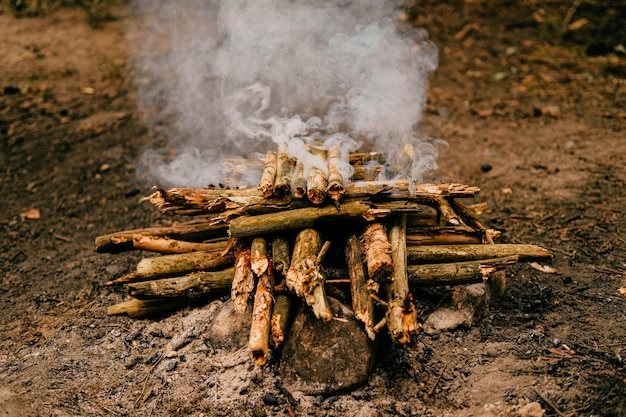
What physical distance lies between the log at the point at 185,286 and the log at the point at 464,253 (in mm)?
1505

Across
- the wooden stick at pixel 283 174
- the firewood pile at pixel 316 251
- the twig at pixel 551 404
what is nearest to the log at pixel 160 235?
the firewood pile at pixel 316 251

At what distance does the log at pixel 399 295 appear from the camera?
3.05 metres

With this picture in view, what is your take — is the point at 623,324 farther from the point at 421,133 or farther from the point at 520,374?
the point at 421,133

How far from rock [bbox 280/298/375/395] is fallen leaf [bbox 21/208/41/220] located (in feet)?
13.9

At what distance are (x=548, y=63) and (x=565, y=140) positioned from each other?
2.33 meters

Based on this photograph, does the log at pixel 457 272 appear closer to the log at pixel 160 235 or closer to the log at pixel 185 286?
the log at pixel 185 286

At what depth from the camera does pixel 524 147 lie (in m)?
6.64

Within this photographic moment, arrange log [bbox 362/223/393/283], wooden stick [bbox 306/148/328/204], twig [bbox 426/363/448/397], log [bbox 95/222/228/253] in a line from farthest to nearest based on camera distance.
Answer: log [bbox 95/222/228/253] < wooden stick [bbox 306/148/328/204] < twig [bbox 426/363/448/397] < log [bbox 362/223/393/283]

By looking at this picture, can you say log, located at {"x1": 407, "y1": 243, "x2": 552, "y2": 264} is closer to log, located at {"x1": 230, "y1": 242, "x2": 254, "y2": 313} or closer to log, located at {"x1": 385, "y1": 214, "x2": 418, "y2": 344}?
log, located at {"x1": 385, "y1": 214, "x2": 418, "y2": 344}

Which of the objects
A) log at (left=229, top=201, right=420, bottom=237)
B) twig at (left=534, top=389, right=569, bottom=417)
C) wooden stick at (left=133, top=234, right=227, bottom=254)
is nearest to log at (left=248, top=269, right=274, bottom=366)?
log at (left=229, top=201, right=420, bottom=237)

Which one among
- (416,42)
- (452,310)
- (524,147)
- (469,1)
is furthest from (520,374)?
(469,1)

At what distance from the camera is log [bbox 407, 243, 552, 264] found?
379 cm

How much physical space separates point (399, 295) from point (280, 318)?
828 mm

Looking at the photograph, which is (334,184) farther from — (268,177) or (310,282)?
(310,282)
